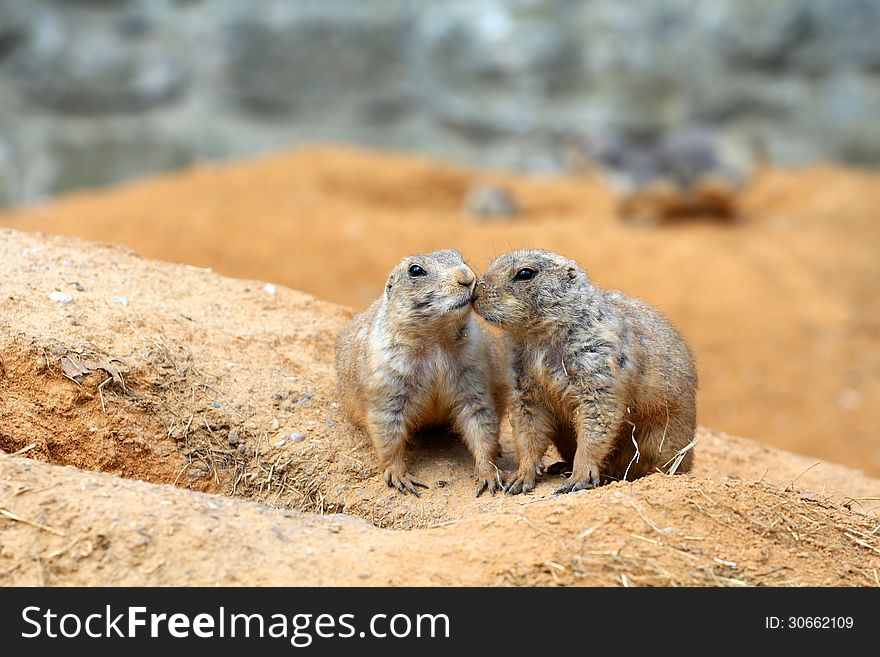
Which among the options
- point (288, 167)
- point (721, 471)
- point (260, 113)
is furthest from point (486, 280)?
point (260, 113)

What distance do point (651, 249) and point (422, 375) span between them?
9.27 m

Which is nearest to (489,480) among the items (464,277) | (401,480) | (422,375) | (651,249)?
(401,480)

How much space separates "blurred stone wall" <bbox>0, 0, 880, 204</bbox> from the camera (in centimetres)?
1639

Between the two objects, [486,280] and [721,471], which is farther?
[721,471]

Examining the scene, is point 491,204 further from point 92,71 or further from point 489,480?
point 489,480

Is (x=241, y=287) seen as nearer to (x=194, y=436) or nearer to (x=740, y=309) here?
(x=194, y=436)

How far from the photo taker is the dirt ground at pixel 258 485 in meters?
4.04

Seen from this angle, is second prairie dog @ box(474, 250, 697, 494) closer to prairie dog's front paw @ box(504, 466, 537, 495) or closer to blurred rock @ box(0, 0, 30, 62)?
prairie dog's front paw @ box(504, 466, 537, 495)

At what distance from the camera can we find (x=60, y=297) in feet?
20.2

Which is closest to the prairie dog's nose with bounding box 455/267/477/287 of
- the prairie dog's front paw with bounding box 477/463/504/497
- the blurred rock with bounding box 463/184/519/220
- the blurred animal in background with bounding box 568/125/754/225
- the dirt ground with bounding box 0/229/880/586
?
the prairie dog's front paw with bounding box 477/463/504/497

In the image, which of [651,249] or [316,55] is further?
[316,55]

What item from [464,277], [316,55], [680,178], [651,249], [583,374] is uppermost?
[316,55]

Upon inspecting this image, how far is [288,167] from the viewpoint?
15.6m

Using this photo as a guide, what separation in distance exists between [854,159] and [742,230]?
12.3ft
